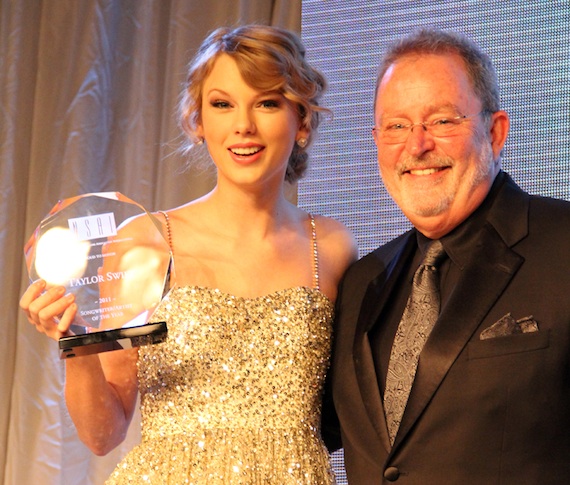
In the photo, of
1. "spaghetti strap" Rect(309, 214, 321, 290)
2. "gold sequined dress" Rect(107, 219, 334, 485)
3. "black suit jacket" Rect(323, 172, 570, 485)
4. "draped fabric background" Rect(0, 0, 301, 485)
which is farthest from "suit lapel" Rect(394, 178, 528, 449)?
"draped fabric background" Rect(0, 0, 301, 485)

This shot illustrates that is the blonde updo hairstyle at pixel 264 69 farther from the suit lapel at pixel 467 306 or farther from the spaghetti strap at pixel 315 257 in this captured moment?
the suit lapel at pixel 467 306

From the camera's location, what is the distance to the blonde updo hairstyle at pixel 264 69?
193 cm

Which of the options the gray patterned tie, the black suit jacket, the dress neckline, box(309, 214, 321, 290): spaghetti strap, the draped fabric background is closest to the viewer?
the black suit jacket

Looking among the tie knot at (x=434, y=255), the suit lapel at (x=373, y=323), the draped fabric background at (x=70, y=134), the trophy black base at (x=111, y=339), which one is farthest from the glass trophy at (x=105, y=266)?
the draped fabric background at (x=70, y=134)

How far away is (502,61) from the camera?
261 centimetres

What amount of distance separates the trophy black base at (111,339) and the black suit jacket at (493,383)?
42 cm

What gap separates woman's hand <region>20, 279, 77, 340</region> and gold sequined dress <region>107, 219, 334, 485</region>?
337mm

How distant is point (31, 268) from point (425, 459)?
30.9 inches

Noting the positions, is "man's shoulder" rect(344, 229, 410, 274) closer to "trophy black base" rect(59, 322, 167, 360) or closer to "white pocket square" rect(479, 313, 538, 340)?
"white pocket square" rect(479, 313, 538, 340)

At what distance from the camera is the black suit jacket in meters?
1.50

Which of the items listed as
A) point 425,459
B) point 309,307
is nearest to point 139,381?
point 309,307

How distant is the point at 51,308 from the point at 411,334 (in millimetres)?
671

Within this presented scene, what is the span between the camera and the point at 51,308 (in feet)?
5.08

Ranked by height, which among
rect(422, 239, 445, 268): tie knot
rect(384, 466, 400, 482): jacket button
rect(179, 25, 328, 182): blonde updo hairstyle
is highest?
rect(179, 25, 328, 182): blonde updo hairstyle
